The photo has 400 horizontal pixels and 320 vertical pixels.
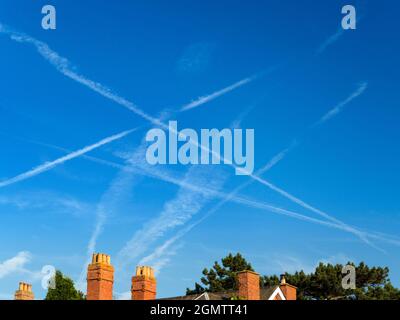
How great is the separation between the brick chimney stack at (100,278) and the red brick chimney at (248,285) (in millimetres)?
10161

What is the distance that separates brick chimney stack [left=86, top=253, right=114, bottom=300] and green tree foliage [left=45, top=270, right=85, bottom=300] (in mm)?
9706

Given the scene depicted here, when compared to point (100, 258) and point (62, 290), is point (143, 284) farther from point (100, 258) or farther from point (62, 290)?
point (62, 290)

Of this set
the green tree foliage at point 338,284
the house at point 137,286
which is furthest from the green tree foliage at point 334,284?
the house at point 137,286

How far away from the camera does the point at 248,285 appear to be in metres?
44.6

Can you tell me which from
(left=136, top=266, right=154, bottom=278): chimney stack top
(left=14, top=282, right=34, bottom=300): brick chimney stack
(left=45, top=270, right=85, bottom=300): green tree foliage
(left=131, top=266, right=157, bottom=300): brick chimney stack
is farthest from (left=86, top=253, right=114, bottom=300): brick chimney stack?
(left=14, top=282, right=34, bottom=300): brick chimney stack

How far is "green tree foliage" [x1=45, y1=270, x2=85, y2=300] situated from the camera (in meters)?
47.8

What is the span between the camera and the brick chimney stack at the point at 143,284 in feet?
135

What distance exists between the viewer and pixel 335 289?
80.9 metres

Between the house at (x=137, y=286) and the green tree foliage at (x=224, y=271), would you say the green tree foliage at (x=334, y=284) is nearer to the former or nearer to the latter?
the green tree foliage at (x=224, y=271)

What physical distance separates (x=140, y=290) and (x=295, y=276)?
44637 millimetres

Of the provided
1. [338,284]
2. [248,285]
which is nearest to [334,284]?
[338,284]

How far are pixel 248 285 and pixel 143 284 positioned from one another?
26.3 ft
